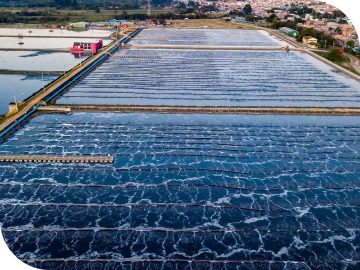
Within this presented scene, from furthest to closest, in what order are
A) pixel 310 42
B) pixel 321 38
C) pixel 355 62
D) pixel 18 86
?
pixel 321 38 → pixel 310 42 → pixel 355 62 → pixel 18 86

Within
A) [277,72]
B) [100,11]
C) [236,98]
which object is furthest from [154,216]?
[100,11]

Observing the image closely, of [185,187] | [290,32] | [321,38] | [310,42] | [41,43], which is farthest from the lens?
[290,32]

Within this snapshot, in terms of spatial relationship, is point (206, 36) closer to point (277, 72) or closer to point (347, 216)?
point (277, 72)

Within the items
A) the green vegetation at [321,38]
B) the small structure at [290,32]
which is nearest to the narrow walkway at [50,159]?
the green vegetation at [321,38]

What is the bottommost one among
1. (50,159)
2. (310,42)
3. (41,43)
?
(50,159)

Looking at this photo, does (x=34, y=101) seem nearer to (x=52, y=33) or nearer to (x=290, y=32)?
(x=52, y=33)

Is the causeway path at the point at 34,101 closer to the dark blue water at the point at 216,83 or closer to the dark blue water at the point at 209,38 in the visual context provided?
the dark blue water at the point at 216,83

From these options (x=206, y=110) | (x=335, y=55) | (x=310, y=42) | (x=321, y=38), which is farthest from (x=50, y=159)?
(x=321, y=38)
